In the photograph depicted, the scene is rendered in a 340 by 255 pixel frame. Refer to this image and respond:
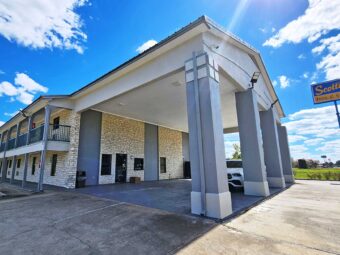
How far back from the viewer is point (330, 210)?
532cm

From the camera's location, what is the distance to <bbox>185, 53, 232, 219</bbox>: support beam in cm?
470

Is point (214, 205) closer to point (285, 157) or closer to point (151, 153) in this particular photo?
point (285, 157)

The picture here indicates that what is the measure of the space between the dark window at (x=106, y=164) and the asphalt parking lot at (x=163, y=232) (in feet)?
22.0

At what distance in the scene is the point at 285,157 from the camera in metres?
13.6

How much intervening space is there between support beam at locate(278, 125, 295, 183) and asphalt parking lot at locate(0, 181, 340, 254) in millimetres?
8240

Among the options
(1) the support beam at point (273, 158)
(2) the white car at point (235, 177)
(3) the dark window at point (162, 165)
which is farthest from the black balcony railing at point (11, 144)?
(1) the support beam at point (273, 158)

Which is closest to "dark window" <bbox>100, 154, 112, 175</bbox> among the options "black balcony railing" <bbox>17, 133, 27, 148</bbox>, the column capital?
"black balcony railing" <bbox>17, 133, 27, 148</bbox>

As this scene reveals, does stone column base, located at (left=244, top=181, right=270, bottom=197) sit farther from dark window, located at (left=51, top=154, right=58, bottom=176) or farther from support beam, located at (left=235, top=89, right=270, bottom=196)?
dark window, located at (left=51, top=154, right=58, bottom=176)

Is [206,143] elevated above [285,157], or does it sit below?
above

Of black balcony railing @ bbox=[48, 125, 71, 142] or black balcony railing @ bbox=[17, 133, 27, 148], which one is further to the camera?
black balcony railing @ bbox=[17, 133, 27, 148]

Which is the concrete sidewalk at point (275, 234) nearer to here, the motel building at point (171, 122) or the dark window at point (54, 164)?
the motel building at point (171, 122)

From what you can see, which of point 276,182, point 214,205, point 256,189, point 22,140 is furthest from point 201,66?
point 22,140

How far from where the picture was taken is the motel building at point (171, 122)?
202 inches

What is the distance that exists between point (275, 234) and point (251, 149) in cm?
434
